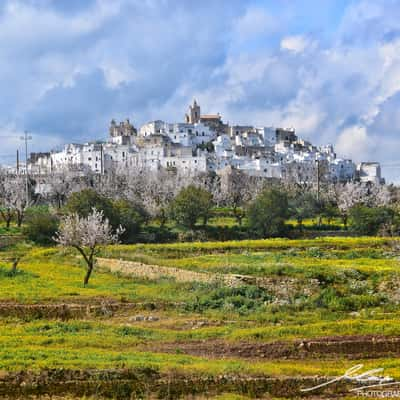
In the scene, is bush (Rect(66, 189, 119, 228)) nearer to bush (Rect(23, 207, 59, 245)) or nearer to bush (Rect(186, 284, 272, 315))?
bush (Rect(23, 207, 59, 245))

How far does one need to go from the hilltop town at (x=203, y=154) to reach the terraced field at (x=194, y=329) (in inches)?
3517

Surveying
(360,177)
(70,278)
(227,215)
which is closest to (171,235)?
(227,215)

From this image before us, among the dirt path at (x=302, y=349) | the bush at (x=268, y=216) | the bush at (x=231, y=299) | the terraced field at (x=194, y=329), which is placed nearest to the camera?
the terraced field at (x=194, y=329)

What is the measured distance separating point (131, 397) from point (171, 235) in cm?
5065

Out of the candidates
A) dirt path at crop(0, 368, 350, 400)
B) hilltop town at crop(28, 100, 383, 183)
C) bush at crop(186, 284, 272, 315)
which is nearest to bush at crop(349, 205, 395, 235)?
bush at crop(186, 284, 272, 315)

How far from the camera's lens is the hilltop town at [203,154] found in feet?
459

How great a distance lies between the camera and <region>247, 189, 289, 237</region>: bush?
215 feet

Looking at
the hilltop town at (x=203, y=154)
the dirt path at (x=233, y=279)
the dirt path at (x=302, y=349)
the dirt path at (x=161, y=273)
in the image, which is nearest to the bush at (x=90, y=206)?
the dirt path at (x=161, y=273)

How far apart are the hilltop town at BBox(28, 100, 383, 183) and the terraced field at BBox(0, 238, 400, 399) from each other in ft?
293

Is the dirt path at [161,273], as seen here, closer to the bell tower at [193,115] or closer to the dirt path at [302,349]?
the dirt path at [302,349]

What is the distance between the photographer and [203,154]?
144m

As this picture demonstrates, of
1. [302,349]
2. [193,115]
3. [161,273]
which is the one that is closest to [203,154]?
[193,115]

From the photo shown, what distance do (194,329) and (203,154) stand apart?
12232 centimetres

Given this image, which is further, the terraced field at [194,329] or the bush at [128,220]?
the bush at [128,220]
